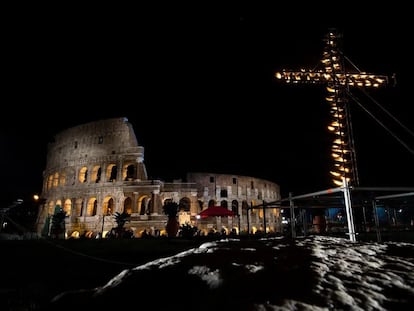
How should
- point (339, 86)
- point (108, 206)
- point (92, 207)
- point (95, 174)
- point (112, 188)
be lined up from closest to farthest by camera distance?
point (339, 86) → point (112, 188) → point (92, 207) → point (108, 206) → point (95, 174)

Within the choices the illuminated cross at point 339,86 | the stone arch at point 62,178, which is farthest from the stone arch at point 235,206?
the illuminated cross at point 339,86

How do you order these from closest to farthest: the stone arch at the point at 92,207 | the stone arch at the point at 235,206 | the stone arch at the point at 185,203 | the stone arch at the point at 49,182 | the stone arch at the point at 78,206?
1. the stone arch at the point at 92,207
2. the stone arch at the point at 185,203
3. the stone arch at the point at 78,206
4. the stone arch at the point at 49,182
5. the stone arch at the point at 235,206

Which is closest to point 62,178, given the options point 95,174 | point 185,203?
point 95,174

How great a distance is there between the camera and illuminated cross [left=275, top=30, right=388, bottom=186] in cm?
915

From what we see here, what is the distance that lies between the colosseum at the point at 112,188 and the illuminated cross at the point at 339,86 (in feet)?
73.1

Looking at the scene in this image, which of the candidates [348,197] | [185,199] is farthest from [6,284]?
[185,199]

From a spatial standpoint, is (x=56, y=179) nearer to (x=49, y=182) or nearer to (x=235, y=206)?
(x=49, y=182)

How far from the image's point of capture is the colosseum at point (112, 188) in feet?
107

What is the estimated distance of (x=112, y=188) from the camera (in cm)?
3359

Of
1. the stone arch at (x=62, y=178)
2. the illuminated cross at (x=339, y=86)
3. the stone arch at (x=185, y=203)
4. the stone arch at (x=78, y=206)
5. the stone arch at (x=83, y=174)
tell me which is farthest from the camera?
the stone arch at (x=62, y=178)

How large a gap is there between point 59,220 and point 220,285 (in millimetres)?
24761

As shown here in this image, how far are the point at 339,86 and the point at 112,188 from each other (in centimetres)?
3091

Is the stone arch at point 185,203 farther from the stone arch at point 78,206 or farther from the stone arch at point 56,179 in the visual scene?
the stone arch at point 56,179

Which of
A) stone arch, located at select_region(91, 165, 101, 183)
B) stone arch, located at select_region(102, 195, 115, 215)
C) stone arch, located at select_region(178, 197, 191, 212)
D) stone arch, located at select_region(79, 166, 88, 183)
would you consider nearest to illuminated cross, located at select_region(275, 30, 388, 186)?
stone arch, located at select_region(178, 197, 191, 212)
